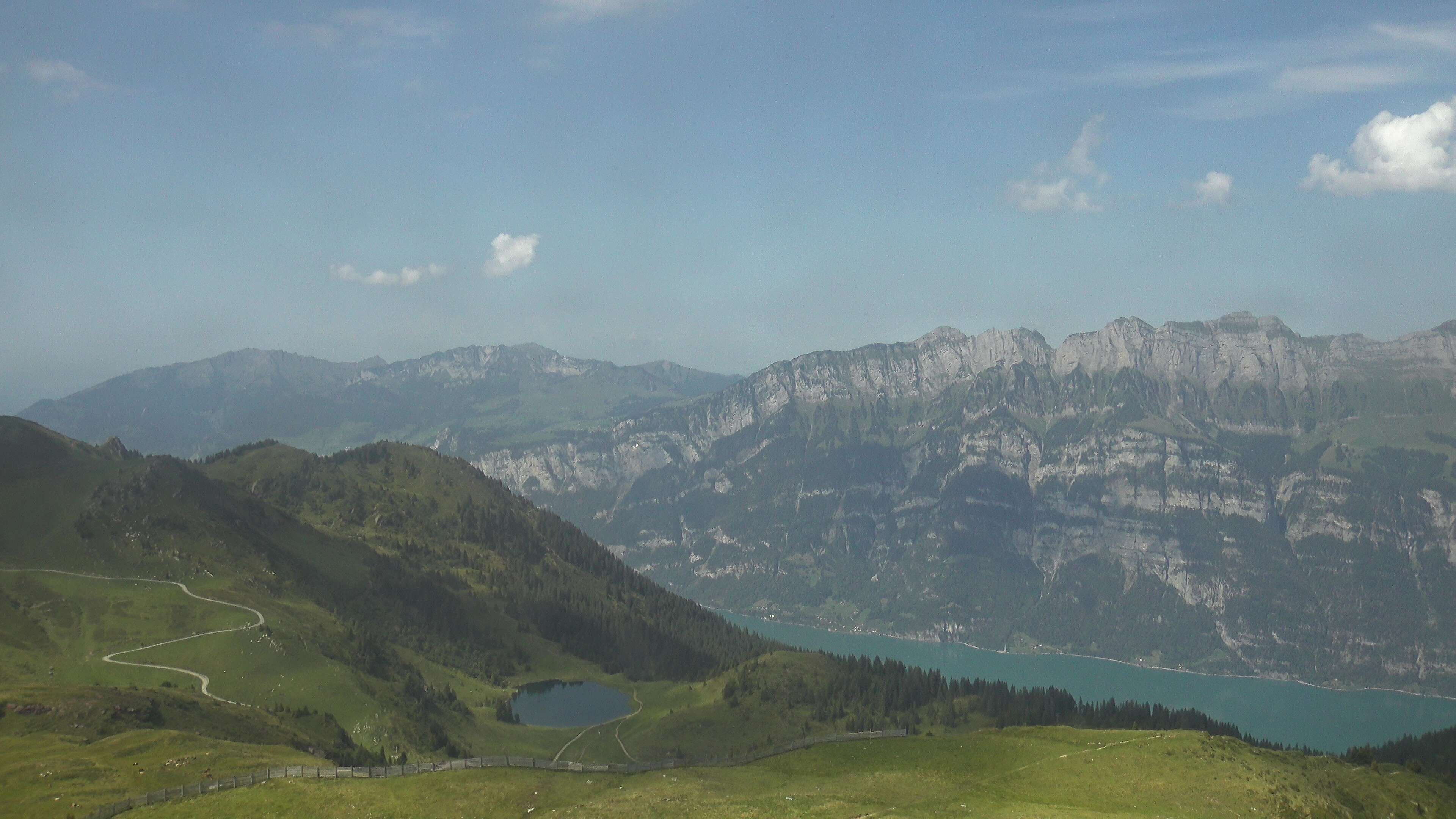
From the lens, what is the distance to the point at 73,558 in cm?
18300

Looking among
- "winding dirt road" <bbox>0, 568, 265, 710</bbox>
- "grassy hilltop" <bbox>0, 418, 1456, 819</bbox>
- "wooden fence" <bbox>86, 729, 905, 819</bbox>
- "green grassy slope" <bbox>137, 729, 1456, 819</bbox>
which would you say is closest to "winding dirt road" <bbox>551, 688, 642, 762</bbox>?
"grassy hilltop" <bbox>0, 418, 1456, 819</bbox>

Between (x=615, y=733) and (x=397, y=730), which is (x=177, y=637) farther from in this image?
(x=615, y=733)

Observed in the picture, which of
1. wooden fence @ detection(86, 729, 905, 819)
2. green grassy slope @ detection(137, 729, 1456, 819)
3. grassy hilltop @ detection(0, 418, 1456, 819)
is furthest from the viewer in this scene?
grassy hilltop @ detection(0, 418, 1456, 819)

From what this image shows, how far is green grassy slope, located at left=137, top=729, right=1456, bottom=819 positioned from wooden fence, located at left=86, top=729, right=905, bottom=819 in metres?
2.71

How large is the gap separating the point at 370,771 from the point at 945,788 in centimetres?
4580

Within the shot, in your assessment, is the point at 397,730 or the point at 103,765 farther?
the point at 397,730

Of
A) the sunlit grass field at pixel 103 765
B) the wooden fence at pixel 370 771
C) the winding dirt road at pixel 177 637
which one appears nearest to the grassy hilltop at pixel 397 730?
the sunlit grass field at pixel 103 765

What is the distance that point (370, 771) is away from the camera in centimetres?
8531

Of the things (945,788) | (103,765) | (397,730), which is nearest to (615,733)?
(397,730)

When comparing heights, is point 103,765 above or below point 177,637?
above

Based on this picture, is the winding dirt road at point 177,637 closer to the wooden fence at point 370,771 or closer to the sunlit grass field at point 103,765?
the sunlit grass field at point 103,765

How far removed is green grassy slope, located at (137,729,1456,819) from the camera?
7319 cm

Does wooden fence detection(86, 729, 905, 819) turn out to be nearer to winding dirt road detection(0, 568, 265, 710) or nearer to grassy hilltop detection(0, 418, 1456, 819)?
grassy hilltop detection(0, 418, 1456, 819)

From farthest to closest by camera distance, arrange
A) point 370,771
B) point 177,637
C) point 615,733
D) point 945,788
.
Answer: point 615,733 → point 177,637 → point 945,788 → point 370,771
